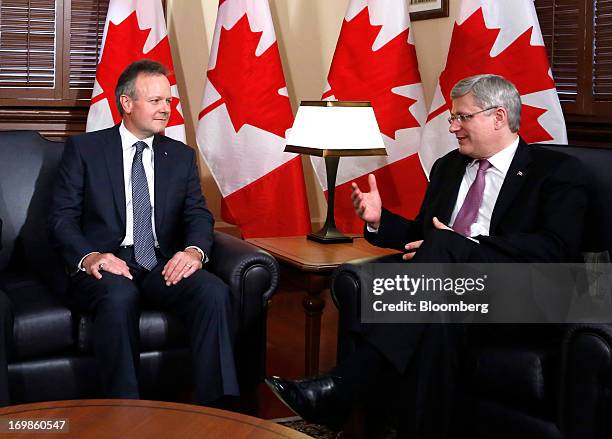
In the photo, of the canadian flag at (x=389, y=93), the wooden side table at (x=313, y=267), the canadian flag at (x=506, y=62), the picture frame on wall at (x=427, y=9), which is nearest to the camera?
the wooden side table at (x=313, y=267)

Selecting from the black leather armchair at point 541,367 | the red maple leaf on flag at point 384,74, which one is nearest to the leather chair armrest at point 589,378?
the black leather armchair at point 541,367

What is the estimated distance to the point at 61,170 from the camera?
9.75 feet

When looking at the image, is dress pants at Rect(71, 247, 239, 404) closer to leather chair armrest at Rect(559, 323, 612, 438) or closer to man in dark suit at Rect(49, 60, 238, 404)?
man in dark suit at Rect(49, 60, 238, 404)

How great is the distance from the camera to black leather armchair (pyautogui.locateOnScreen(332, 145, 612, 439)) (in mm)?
2129

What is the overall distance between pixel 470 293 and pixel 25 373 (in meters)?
1.39

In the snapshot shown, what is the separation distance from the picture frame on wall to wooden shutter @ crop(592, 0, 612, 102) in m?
0.88

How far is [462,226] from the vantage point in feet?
9.02

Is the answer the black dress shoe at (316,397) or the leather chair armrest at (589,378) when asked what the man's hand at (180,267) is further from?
the leather chair armrest at (589,378)

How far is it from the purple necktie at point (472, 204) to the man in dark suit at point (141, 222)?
80 centimetres

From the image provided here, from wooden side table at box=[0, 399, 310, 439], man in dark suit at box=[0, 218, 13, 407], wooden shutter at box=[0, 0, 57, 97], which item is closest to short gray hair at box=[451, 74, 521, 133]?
wooden side table at box=[0, 399, 310, 439]

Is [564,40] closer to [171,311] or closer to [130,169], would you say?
[130,169]

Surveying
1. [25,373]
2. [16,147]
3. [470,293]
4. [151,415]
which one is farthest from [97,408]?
[16,147]

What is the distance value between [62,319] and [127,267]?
0.28m

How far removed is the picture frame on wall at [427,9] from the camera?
388cm
